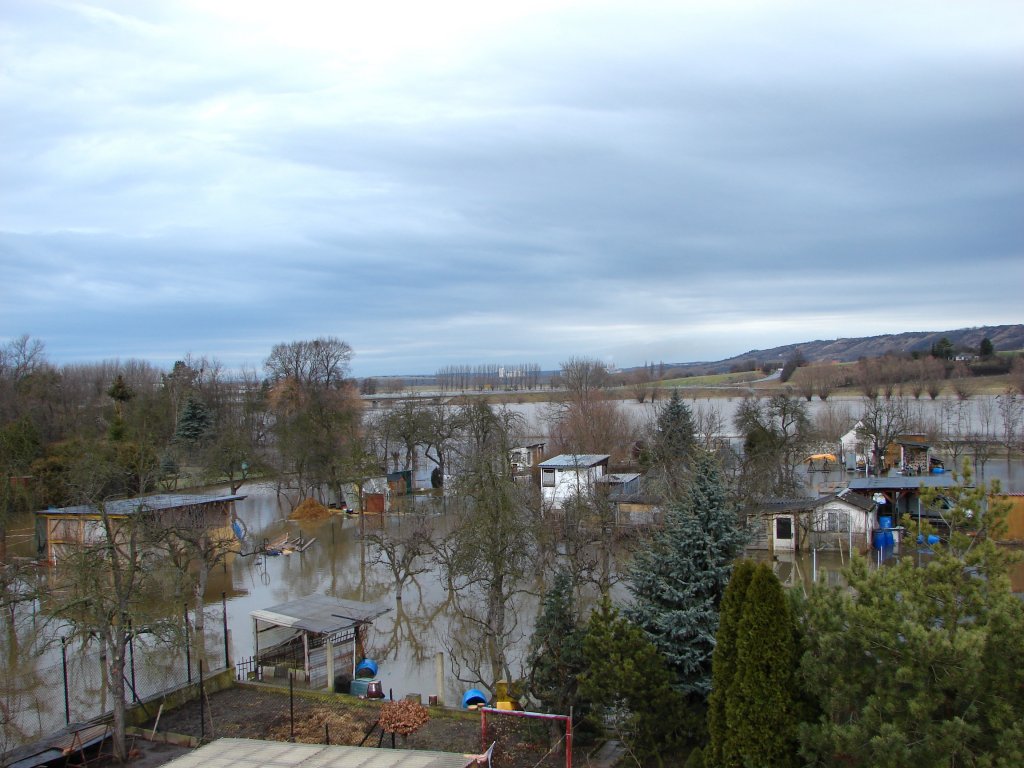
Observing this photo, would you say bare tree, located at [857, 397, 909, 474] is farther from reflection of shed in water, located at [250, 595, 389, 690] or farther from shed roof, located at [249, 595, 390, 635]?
reflection of shed in water, located at [250, 595, 389, 690]

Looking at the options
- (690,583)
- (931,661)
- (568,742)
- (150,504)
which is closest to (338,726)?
(568,742)

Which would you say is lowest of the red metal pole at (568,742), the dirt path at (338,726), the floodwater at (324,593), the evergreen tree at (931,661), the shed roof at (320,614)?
the floodwater at (324,593)

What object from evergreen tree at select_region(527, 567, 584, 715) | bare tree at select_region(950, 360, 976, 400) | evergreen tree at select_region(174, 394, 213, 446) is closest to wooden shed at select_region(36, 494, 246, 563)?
evergreen tree at select_region(527, 567, 584, 715)

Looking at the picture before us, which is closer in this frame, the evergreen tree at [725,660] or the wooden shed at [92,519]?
the evergreen tree at [725,660]

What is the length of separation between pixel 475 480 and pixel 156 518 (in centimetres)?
891

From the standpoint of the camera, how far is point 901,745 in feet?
22.0

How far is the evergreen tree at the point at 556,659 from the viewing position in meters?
10.7

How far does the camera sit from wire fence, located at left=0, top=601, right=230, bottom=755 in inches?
495

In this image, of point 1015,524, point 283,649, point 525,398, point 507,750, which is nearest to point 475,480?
point 283,649

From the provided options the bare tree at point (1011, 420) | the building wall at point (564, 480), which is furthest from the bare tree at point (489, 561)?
the bare tree at point (1011, 420)

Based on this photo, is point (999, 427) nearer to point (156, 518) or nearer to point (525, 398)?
point (525, 398)

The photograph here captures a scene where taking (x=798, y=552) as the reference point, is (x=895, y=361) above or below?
above

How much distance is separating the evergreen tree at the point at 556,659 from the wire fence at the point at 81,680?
19.0ft

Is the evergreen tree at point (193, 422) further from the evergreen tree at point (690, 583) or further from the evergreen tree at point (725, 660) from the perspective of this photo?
the evergreen tree at point (725, 660)
